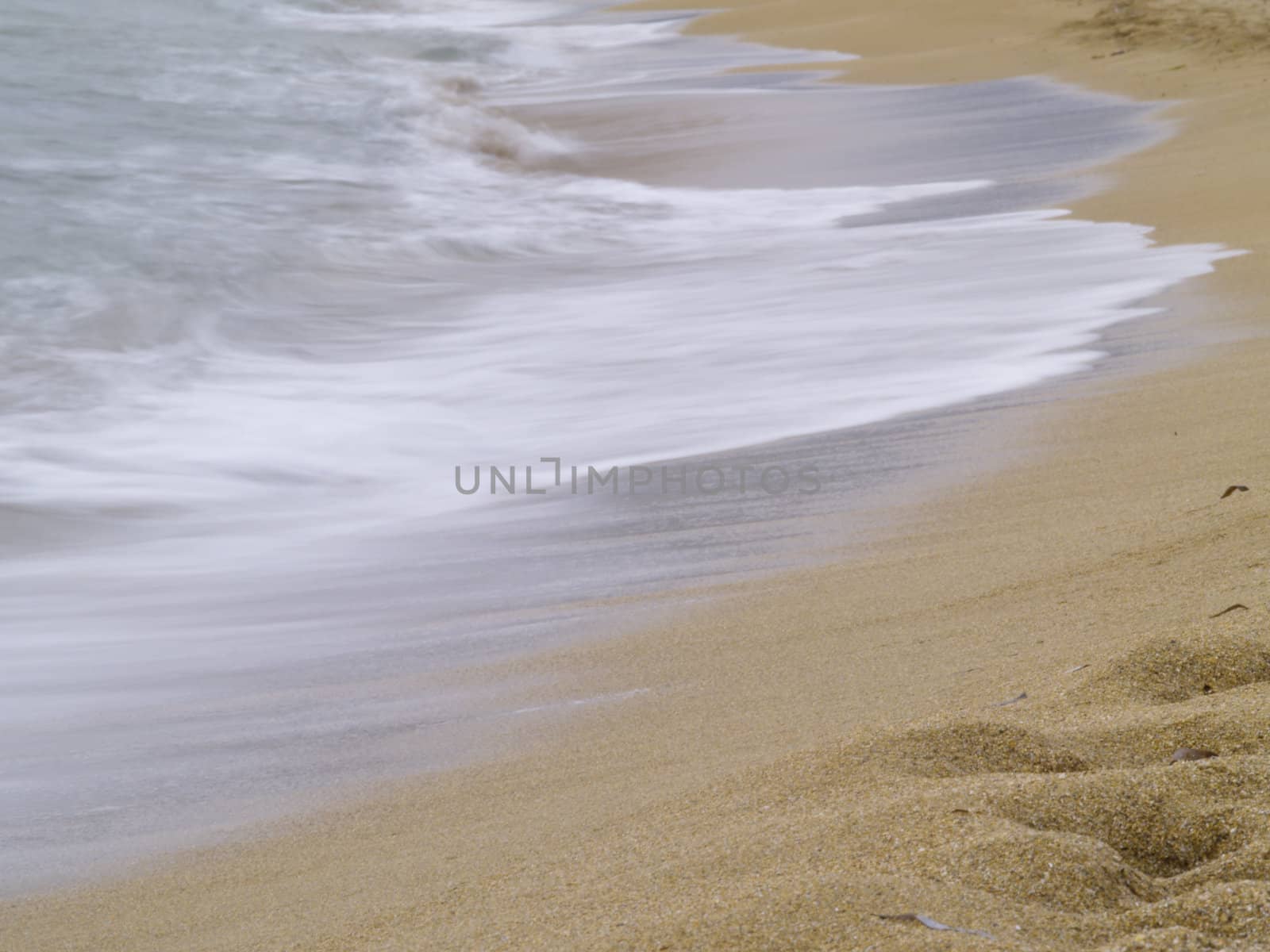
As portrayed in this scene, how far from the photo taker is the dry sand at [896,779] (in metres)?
1.71

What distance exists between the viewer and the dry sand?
1.71 metres

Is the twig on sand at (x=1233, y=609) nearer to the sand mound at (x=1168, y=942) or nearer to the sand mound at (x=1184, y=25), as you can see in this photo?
the sand mound at (x=1168, y=942)

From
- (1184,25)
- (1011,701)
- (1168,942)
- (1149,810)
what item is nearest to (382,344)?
(1011,701)

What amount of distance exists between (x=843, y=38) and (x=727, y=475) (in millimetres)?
16736

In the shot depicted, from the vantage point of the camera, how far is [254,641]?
356 centimetres

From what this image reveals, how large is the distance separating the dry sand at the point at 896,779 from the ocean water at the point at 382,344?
0.36 m

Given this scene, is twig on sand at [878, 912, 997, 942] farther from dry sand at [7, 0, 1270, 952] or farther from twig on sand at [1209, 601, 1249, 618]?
twig on sand at [1209, 601, 1249, 618]

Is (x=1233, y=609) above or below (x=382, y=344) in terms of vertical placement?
below

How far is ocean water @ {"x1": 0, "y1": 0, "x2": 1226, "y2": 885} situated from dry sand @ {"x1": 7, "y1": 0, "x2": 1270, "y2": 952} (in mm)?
365

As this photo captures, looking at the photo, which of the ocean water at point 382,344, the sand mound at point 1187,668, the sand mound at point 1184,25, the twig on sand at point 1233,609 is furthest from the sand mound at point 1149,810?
the sand mound at point 1184,25

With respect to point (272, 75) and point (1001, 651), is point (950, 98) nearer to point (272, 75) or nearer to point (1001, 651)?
point (272, 75)

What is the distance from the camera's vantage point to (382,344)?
24.5ft

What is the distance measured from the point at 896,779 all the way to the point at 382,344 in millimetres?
5769

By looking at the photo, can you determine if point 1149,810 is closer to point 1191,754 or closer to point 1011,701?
point 1191,754
